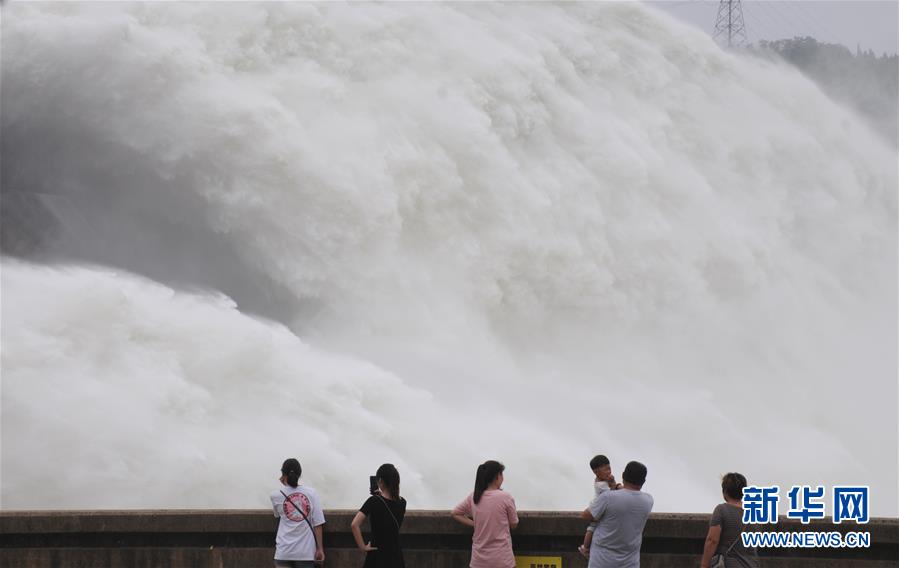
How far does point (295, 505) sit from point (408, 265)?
11.4 meters

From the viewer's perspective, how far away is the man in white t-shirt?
7.20m

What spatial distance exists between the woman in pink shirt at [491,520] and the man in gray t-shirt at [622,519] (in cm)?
53

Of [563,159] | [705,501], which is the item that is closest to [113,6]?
[563,159]

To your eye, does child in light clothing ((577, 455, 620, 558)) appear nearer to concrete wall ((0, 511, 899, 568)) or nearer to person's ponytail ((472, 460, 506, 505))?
person's ponytail ((472, 460, 506, 505))

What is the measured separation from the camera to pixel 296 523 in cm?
722

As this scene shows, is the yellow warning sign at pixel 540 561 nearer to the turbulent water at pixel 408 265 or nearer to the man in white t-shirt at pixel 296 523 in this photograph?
the man in white t-shirt at pixel 296 523

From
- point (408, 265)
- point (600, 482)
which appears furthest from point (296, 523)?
point (408, 265)

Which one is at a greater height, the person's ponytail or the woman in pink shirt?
the person's ponytail

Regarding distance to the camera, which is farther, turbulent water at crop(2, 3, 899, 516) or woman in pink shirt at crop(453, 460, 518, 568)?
turbulent water at crop(2, 3, 899, 516)

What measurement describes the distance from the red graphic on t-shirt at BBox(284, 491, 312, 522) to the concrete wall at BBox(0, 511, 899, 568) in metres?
0.76

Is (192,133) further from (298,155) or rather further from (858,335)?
(858,335)

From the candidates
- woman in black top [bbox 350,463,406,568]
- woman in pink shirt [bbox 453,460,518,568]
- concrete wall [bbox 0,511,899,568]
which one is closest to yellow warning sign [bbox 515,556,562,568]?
concrete wall [bbox 0,511,899,568]

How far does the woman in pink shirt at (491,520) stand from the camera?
6.96 meters

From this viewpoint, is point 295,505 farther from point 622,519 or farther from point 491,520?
point 622,519
